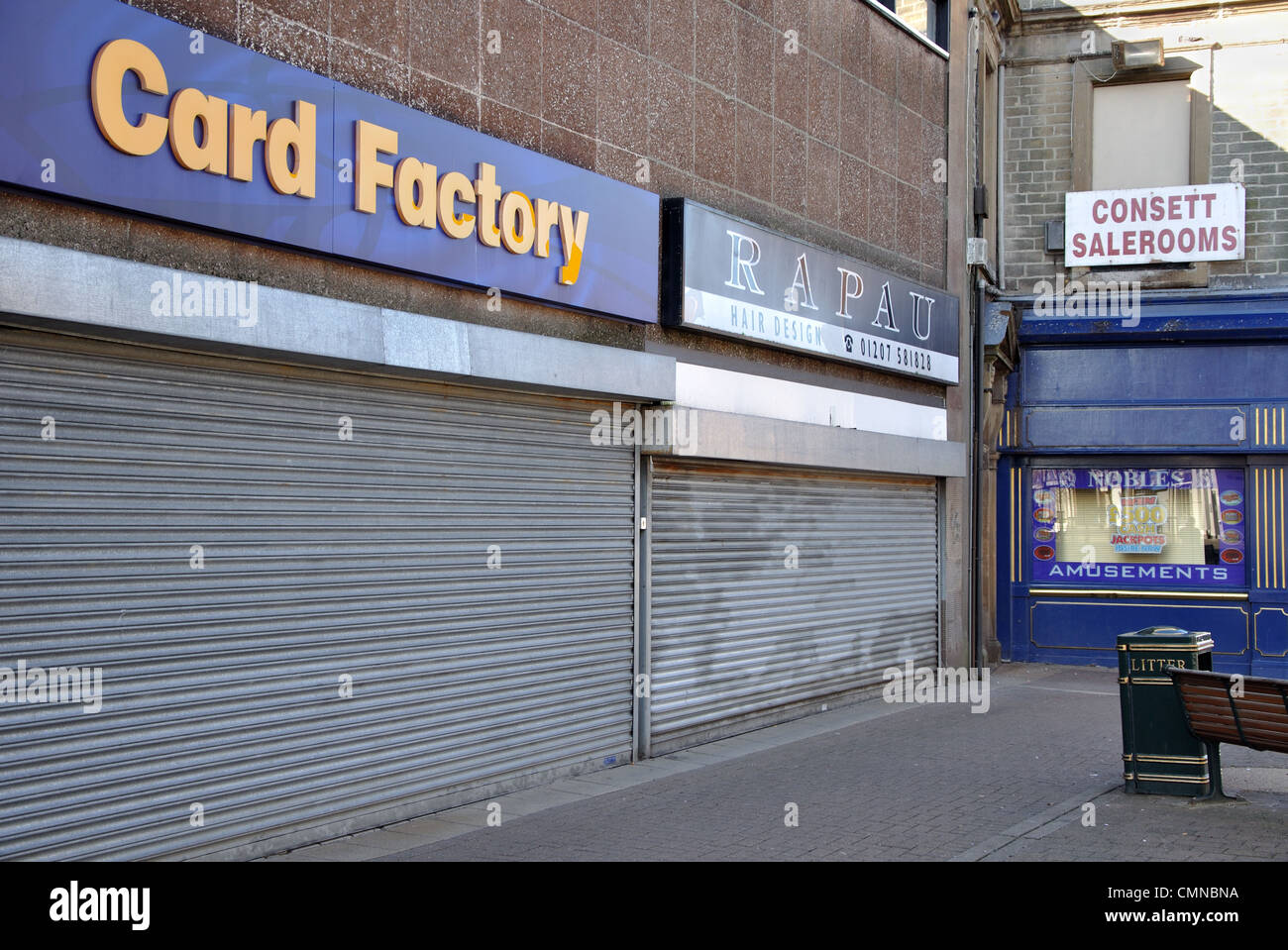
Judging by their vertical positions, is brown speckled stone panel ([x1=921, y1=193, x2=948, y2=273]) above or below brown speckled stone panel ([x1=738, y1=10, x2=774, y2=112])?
below

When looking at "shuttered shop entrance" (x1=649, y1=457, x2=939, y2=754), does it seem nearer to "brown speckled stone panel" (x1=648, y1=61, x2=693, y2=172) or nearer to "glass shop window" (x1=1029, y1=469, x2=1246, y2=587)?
"brown speckled stone panel" (x1=648, y1=61, x2=693, y2=172)

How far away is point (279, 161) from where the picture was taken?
655 centimetres

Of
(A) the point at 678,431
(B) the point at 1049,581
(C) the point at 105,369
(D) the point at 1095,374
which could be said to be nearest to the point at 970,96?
(D) the point at 1095,374

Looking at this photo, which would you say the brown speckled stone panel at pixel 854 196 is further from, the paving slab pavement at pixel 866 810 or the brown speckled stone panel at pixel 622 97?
the paving slab pavement at pixel 866 810

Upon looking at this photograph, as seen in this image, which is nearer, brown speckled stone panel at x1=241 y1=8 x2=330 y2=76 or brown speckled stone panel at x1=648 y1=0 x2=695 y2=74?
brown speckled stone panel at x1=241 y1=8 x2=330 y2=76

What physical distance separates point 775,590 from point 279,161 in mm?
6388

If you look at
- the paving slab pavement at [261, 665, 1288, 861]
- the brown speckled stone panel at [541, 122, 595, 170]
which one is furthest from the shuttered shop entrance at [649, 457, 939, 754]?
the brown speckled stone panel at [541, 122, 595, 170]

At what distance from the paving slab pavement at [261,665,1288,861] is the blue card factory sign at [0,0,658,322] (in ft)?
10.7

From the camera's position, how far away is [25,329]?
5.61 m

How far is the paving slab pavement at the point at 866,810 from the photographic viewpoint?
6910 mm

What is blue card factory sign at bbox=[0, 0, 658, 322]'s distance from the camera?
5531 millimetres

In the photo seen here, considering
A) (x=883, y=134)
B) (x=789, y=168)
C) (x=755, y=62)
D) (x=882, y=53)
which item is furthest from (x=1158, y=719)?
(x=882, y=53)

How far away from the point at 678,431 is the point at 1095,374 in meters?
8.89
